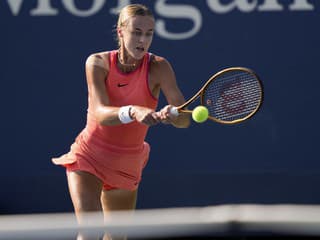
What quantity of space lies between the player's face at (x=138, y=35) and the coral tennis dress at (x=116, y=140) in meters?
0.12

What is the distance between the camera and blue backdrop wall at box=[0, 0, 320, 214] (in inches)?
272

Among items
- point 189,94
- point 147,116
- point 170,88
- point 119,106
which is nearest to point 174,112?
point 147,116

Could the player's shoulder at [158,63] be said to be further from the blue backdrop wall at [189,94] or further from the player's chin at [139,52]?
the blue backdrop wall at [189,94]

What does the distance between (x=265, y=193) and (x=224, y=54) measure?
3.03ft

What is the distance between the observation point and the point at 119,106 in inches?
192

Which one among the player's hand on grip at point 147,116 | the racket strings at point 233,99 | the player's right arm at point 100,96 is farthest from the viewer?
the racket strings at point 233,99

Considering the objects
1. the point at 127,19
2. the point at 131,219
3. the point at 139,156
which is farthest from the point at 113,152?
the point at 131,219

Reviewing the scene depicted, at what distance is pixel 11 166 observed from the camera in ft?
22.9

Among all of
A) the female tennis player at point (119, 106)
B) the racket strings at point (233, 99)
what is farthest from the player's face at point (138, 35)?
the racket strings at point (233, 99)

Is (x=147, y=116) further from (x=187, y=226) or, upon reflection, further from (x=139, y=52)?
(x=187, y=226)

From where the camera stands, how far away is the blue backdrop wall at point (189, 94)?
691 cm

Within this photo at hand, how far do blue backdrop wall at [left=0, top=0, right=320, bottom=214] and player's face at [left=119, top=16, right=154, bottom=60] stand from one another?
83.6 inches

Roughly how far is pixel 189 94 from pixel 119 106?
6.82 feet

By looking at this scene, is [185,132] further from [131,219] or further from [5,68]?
[131,219]
